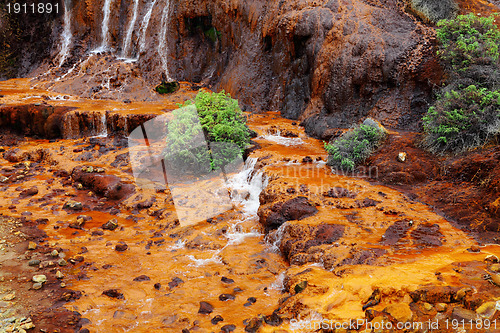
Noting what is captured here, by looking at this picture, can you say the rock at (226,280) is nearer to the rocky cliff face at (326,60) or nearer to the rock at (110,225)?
the rock at (110,225)

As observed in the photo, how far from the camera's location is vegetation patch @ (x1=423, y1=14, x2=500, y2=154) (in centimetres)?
730

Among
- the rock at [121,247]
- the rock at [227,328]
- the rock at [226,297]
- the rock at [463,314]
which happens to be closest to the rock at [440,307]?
the rock at [463,314]

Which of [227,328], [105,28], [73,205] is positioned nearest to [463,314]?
[227,328]

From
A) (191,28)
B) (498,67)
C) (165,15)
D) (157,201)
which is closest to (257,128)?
(157,201)

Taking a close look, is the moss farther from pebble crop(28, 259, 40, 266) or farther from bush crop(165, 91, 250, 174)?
pebble crop(28, 259, 40, 266)

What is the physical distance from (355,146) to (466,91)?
252 centimetres

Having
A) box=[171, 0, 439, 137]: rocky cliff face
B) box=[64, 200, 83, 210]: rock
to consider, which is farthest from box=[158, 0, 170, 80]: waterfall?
box=[64, 200, 83, 210]: rock

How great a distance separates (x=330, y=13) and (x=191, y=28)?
7.11m

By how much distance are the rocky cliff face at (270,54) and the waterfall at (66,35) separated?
207mm

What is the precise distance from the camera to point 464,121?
7480 millimetres

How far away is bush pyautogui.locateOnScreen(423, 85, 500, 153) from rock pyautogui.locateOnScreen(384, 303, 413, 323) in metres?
4.70

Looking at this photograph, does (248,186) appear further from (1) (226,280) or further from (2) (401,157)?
(2) (401,157)

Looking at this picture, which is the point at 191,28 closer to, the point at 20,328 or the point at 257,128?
the point at 257,128

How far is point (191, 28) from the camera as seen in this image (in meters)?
16.5
